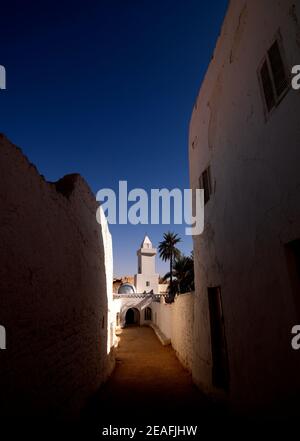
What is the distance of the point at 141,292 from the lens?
42406 mm

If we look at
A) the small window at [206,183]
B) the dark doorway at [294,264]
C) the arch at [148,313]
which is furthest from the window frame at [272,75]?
the arch at [148,313]

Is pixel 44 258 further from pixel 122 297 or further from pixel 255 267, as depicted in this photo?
pixel 122 297

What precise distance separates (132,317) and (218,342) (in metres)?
30.6

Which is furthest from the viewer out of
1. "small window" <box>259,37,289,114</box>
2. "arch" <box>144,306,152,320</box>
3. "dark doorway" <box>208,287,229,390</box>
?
"arch" <box>144,306,152,320</box>

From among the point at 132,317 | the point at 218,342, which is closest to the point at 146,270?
the point at 132,317

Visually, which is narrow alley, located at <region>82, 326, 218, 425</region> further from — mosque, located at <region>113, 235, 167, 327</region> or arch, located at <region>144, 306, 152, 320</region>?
arch, located at <region>144, 306, 152, 320</region>

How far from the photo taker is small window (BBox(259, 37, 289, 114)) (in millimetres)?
3512

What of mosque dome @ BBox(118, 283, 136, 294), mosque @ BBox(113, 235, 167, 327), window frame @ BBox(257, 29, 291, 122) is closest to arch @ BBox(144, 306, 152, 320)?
mosque @ BBox(113, 235, 167, 327)

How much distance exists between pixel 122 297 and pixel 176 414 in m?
27.5

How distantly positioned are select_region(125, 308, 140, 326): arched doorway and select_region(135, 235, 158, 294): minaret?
7.71 meters

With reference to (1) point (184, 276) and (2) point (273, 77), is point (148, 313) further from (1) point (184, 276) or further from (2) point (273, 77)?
(2) point (273, 77)

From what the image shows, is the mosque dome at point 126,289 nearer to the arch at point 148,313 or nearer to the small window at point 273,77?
the arch at point 148,313
